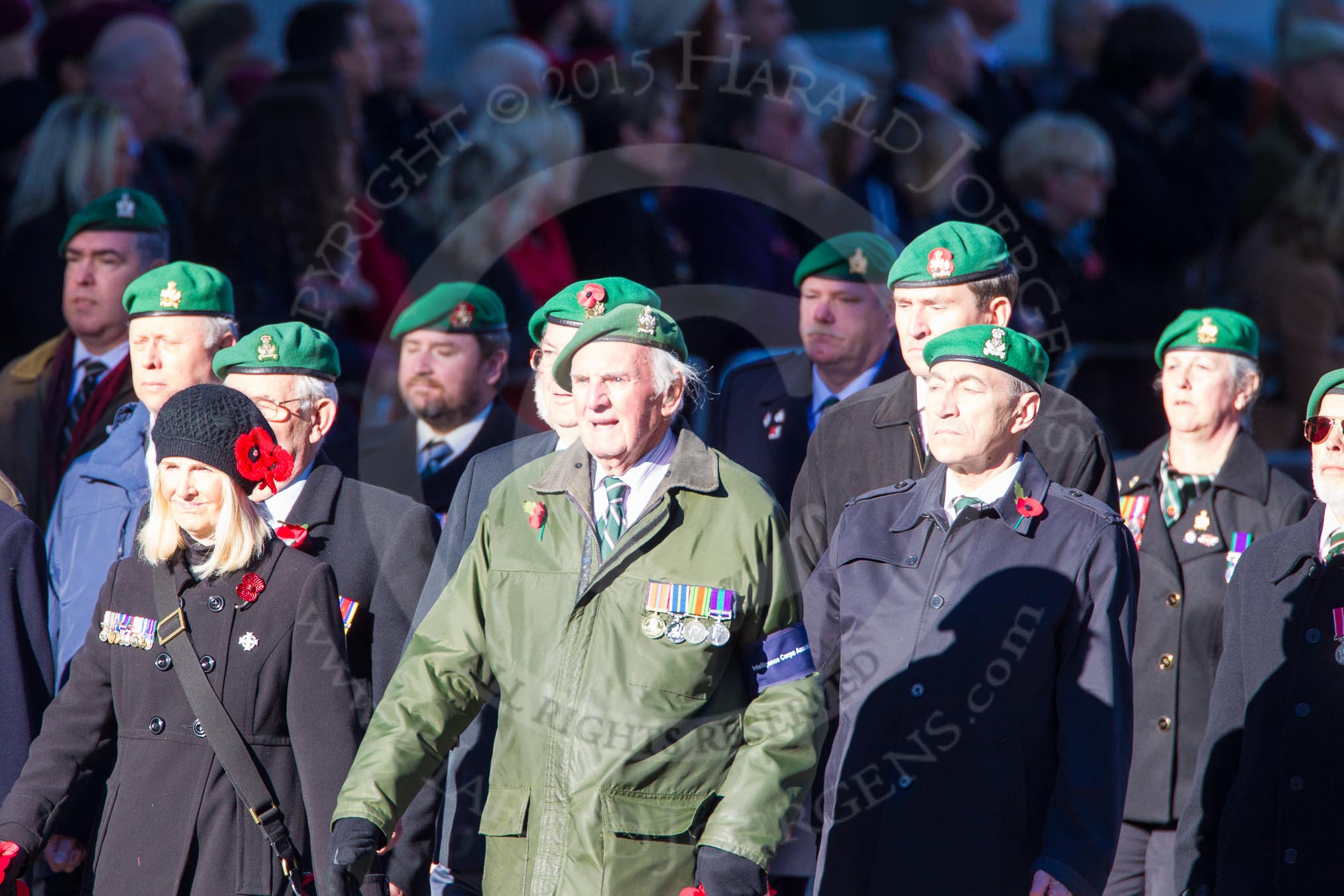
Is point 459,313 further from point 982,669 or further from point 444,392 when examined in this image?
point 982,669

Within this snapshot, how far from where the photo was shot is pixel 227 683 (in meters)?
3.87

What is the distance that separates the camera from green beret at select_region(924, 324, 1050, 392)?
12.8 ft

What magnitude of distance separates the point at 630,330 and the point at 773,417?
2.31 meters

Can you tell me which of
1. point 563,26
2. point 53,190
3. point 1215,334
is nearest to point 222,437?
point 1215,334

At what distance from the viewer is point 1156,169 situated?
27.3ft

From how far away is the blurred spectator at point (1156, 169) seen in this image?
8.16 metres

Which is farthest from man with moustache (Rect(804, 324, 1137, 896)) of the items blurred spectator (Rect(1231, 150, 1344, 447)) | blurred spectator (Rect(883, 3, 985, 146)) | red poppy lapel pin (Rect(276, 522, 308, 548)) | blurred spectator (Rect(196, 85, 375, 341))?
blurred spectator (Rect(1231, 150, 1344, 447))

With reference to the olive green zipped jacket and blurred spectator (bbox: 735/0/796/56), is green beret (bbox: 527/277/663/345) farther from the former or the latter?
blurred spectator (bbox: 735/0/796/56)

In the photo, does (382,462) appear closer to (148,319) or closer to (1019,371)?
(148,319)

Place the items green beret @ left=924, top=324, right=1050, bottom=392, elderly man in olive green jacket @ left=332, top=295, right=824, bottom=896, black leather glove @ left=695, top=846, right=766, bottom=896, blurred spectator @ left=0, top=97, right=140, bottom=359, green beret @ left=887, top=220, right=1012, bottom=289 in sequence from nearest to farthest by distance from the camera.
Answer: black leather glove @ left=695, top=846, right=766, bottom=896 < elderly man in olive green jacket @ left=332, top=295, right=824, bottom=896 < green beret @ left=924, top=324, right=1050, bottom=392 < green beret @ left=887, top=220, right=1012, bottom=289 < blurred spectator @ left=0, top=97, right=140, bottom=359

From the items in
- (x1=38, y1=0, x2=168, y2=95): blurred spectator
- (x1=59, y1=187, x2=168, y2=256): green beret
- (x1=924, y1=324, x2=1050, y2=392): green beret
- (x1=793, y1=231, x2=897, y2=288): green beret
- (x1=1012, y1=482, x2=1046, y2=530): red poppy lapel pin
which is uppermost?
(x1=38, y1=0, x2=168, y2=95): blurred spectator

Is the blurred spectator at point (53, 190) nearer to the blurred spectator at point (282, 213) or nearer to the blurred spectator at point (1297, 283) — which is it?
the blurred spectator at point (282, 213)

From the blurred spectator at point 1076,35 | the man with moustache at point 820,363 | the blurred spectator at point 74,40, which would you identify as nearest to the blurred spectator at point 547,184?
the man with moustache at point 820,363

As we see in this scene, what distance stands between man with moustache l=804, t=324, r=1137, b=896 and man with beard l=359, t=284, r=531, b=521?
7.12 ft
